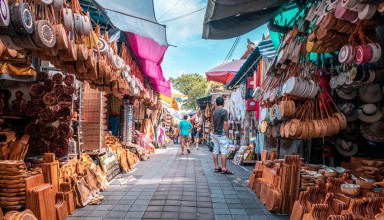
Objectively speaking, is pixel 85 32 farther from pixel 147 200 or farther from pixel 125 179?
pixel 125 179

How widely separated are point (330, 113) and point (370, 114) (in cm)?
54

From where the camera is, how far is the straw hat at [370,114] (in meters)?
4.06

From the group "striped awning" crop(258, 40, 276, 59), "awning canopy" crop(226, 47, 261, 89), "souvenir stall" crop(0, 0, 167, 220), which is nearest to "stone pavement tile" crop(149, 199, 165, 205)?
"souvenir stall" crop(0, 0, 167, 220)

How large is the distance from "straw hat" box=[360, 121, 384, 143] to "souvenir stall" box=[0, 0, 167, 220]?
3834 millimetres

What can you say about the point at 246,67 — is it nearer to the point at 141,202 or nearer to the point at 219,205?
the point at 219,205

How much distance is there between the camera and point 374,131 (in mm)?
4066

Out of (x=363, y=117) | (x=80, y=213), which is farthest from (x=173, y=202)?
(x=363, y=117)

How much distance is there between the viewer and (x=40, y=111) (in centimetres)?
463

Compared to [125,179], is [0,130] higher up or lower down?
higher up

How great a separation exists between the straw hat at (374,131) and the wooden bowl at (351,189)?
4.62 feet

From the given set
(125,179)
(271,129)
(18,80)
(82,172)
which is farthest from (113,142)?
(271,129)

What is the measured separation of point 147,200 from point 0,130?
2.43m

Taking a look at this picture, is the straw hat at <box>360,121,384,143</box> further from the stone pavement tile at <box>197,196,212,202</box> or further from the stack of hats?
the stone pavement tile at <box>197,196,212,202</box>

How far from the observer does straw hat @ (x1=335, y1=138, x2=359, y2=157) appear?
4430mm
